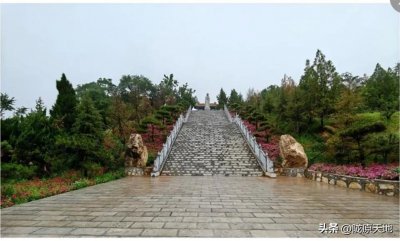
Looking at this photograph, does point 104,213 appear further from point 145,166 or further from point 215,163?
point 215,163

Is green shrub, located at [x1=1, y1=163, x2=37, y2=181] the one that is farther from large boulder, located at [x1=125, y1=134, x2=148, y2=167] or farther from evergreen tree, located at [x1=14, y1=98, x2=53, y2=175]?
large boulder, located at [x1=125, y1=134, x2=148, y2=167]

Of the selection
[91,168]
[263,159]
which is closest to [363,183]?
[263,159]

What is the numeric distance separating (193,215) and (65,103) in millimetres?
16960

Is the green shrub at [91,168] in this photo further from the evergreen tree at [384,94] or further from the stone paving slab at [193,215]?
the evergreen tree at [384,94]

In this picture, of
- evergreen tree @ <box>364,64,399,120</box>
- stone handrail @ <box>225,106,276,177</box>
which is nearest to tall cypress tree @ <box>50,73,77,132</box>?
stone handrail @ <box>225,106,276,177</box>

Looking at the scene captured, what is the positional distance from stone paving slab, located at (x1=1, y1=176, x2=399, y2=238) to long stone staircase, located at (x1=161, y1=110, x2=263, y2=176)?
6820 millimetres

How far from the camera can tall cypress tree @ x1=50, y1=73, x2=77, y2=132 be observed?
17.6m

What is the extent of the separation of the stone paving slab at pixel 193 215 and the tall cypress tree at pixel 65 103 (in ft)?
36.8

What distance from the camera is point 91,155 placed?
11867 mm

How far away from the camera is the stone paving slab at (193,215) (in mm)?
4141

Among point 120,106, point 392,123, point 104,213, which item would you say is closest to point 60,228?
point 104,213

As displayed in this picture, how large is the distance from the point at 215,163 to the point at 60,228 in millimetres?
11739

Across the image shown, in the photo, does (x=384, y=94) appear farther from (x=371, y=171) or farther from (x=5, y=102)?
(x=5, y=102)

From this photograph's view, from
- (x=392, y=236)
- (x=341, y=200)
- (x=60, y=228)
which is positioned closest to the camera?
(x=392, y=236)
